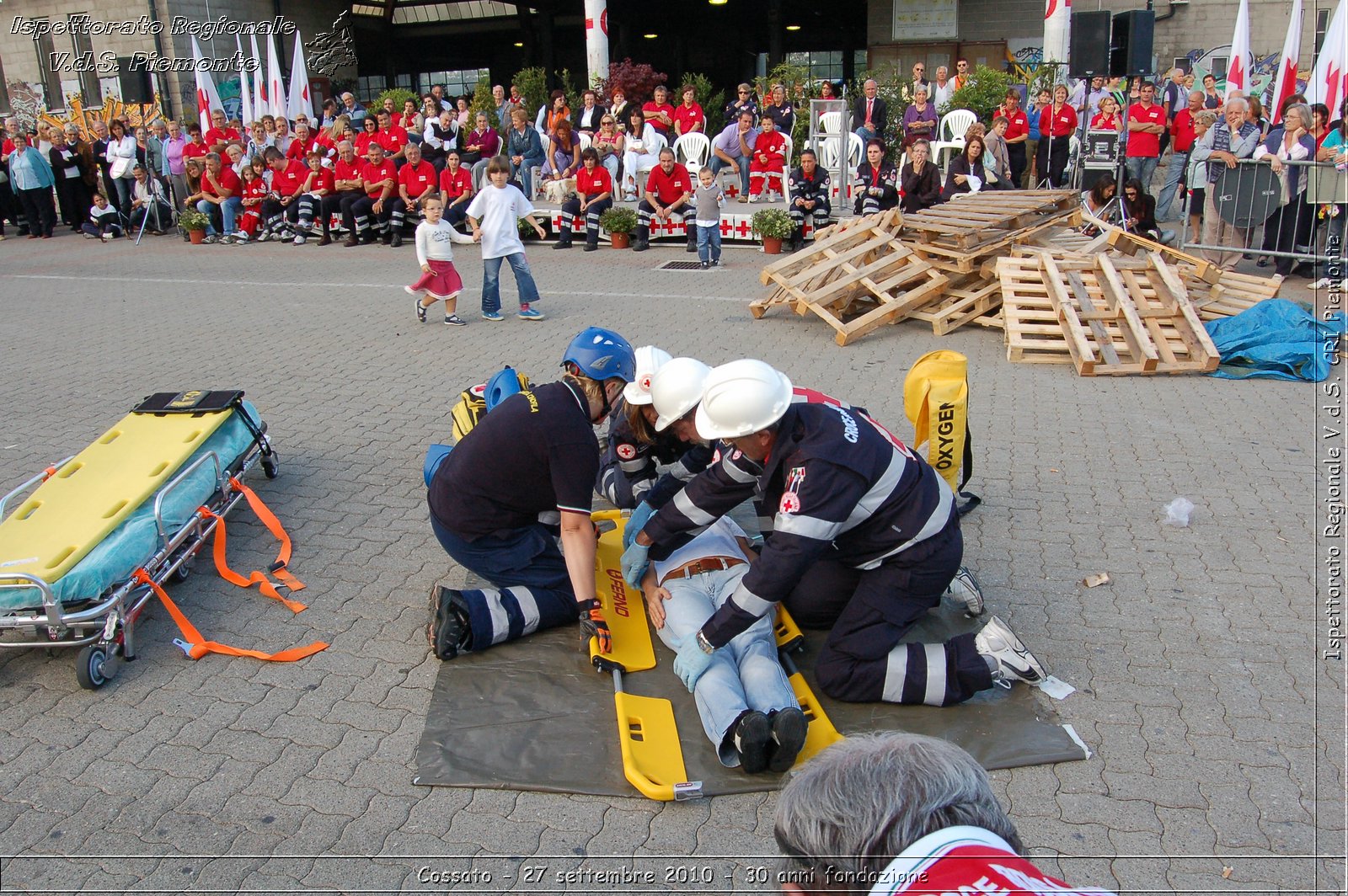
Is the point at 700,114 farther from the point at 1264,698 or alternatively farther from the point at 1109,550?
the point at 1264,698

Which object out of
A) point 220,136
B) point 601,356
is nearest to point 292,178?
point 220,136

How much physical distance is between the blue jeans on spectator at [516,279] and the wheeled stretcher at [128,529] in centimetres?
472

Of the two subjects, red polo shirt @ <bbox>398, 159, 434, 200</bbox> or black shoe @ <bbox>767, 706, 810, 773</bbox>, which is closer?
black shoe @ <bbox>767, 706, 810, 773</bbox>

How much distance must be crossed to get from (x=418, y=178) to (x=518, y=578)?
12.3m

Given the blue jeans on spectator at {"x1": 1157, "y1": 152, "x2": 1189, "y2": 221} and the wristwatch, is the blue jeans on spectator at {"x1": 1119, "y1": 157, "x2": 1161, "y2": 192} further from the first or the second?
the wristwatch

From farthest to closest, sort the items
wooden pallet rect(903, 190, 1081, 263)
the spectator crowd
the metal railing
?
the spectator crowd, the metal railing, wooden pallet rect(903, 190, 1081, 263)

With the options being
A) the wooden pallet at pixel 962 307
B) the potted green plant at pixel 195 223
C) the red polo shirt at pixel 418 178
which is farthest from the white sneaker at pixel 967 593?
the potted green plant at pixel 195 223

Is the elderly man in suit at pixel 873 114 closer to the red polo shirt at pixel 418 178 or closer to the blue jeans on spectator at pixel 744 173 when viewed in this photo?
the blue jeans on spectator at pixel 744 173

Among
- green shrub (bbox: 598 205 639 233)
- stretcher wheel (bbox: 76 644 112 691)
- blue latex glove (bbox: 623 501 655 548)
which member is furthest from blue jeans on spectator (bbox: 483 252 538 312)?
stretcher wheel (bbox: 76 644 112 691)

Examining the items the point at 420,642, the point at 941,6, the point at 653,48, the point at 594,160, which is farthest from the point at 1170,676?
the point at 653,48

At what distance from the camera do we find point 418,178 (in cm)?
1521

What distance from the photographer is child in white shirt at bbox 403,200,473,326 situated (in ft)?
32.0

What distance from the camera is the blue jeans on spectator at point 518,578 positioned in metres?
4.16

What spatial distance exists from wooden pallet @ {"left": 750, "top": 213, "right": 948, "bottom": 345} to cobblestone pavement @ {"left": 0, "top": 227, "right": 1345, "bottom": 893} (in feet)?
3.51
